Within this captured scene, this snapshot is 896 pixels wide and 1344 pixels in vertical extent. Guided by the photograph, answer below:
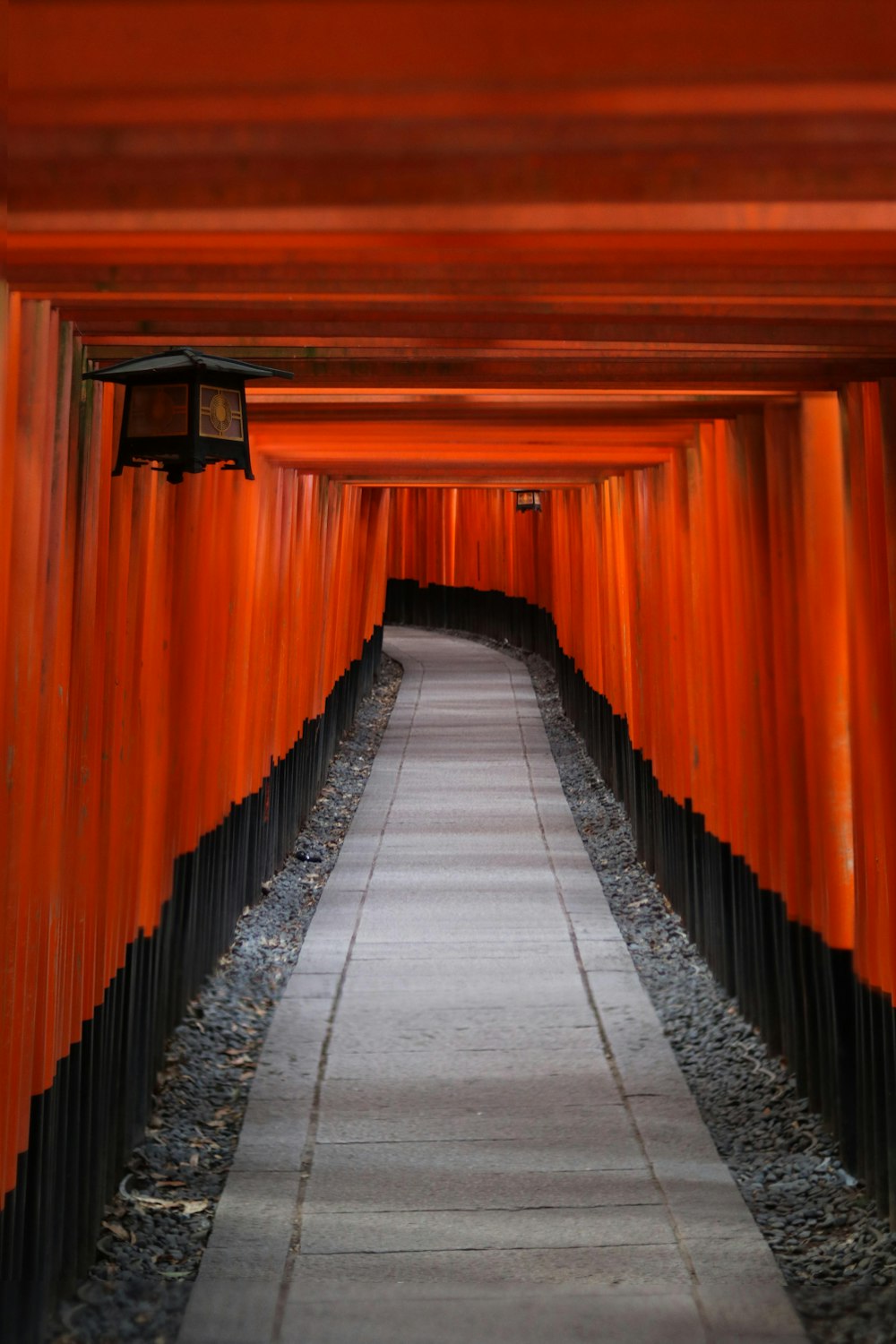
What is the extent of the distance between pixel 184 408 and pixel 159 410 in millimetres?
85

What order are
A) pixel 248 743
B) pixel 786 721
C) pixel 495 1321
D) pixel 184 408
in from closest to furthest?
pixel 495 1321
pixel 184 408
pixel 786 721
pixel 248 743

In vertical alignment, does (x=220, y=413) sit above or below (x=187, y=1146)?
above

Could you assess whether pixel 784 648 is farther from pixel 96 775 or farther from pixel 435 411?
pixel 96 775

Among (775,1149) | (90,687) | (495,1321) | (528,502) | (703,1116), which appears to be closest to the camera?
(495,1321)

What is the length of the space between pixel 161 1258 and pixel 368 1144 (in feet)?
3.25

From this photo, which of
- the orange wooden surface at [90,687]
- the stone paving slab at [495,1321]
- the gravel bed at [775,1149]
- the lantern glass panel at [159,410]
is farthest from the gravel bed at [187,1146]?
the lantern glass panel at [159,410]

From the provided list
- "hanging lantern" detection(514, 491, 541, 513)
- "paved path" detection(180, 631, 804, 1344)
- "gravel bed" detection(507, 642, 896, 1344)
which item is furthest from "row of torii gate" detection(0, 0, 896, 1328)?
"hanging lantern" detection(514, 491, 541, 513)

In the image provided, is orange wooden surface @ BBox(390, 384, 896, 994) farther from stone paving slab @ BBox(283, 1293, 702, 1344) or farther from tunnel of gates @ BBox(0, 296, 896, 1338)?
stone paving slab @ BBox(283, 1293, 702, 1344)

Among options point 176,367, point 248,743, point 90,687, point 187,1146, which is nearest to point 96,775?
point 90,687

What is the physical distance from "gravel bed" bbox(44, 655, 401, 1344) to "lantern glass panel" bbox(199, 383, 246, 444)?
2449 millimetres

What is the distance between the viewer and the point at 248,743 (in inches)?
316

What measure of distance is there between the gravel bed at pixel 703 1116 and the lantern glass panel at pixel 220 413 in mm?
2454

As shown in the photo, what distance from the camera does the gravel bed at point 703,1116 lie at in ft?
12.7

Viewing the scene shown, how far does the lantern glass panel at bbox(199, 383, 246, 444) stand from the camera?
3963 mm
